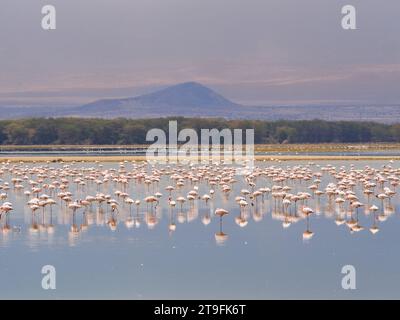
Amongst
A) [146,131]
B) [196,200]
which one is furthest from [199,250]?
[146,131]

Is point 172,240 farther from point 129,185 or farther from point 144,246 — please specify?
point 129,185

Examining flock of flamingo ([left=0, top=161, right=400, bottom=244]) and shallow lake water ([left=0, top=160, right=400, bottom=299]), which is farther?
flock of flamingo ([left=0, top=161, right=400, bottom=244])

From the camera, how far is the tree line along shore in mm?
92375

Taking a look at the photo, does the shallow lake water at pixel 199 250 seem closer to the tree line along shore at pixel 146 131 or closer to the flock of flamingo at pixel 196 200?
the flock of flamingo at pixel 196 200

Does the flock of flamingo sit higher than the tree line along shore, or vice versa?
the flock of flamingo

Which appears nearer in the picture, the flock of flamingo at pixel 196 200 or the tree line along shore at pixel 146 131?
the flock of flamingo at pixel 196 200

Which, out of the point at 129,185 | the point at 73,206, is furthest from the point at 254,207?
the point at 129,185

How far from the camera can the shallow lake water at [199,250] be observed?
13430 millimetres

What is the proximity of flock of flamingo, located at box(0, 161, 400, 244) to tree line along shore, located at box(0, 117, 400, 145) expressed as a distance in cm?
5919

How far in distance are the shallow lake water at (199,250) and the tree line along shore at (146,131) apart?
68.4m

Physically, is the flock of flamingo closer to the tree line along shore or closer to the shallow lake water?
the shallow lake water

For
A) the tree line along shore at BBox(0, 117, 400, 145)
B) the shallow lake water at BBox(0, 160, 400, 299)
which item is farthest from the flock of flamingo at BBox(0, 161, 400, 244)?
the tree line along shore at BBox(0, 117, 400, 145)

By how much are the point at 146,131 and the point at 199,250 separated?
80.4m

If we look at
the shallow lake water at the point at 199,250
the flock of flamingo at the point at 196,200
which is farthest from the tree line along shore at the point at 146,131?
the shallow lake water at the point at 199,250
